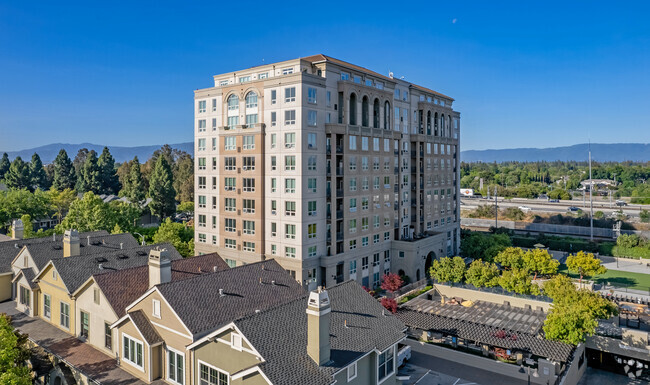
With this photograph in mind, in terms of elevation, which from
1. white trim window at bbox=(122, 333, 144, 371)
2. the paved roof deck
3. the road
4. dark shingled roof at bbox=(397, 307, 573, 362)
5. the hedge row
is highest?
white trim window at bbox=(122, 333, 144, 371)

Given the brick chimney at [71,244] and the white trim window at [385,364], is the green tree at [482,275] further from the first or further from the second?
the brick chimney at [71,244]

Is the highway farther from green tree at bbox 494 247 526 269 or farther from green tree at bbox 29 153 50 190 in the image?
green tree at bbox 29 153 50 190

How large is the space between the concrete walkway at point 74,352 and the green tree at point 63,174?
104 meters

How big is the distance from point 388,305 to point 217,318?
73.1 ft

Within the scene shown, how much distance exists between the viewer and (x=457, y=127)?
79.4m

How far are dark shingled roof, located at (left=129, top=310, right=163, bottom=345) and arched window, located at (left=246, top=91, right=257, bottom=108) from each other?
104 feet

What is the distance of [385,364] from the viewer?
24.3 meters

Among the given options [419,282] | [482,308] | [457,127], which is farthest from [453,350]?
[457,127]

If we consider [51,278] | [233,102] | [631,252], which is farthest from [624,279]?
[51,278]

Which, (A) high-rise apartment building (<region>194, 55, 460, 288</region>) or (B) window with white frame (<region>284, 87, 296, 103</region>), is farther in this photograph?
(A) high-rise apartment building (<region>194, 55, 460, 288</region>)

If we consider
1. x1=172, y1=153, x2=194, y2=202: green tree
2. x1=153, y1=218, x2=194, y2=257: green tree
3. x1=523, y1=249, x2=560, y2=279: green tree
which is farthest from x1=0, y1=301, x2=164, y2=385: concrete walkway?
x1=172, y1=153, x2=194, y2=202: green tree

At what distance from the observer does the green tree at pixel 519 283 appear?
4684cm

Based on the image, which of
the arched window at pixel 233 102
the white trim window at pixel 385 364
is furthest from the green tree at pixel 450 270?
the arched window at pixel 233 102

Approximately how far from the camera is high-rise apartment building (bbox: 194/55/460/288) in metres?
48.6
